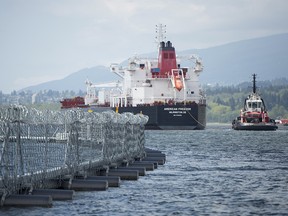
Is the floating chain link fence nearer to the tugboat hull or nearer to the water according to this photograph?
the water

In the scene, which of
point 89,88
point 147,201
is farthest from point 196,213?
point 89,88

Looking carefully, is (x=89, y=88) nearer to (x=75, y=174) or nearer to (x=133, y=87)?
Answer: (x=133, y=87)

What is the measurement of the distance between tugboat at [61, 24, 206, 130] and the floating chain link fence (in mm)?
81171

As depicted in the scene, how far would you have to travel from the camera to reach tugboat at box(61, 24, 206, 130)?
134 meters

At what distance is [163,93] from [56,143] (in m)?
104

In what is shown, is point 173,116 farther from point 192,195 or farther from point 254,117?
point 192,195

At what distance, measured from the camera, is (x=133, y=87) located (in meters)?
142

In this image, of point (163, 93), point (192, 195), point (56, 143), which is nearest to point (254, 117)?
point (163, 93)

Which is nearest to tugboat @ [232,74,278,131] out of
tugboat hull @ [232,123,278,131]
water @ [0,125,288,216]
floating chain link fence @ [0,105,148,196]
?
tugboat hull @ [232,123,278,131]

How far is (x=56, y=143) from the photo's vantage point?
37.3 meters

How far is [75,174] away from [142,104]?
10114cm

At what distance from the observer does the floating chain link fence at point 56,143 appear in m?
28.5

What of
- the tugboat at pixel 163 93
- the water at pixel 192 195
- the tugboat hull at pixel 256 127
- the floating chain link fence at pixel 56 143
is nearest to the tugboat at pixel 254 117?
the tugboat hull at pixel 256 127

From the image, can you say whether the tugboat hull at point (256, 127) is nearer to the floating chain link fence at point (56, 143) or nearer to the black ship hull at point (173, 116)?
the black ship hull at point (173, 116)
